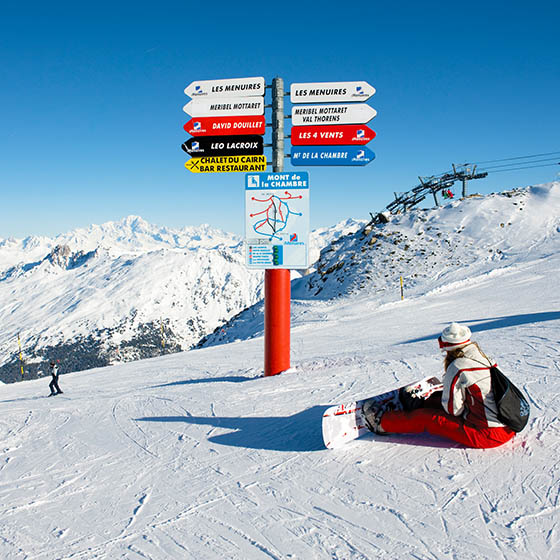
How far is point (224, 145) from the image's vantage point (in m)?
7.73

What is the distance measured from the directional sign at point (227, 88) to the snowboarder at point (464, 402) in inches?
228

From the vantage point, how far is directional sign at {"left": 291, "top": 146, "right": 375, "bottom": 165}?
7406 mm

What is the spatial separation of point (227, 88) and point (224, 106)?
1.07 feet

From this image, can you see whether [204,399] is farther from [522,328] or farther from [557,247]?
[557,247]

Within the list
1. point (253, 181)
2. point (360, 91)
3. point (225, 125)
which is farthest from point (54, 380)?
point (360, 91)

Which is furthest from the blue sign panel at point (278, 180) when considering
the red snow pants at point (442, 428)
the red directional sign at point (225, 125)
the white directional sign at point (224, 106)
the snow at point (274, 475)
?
the red snow pants at point (442, 428)

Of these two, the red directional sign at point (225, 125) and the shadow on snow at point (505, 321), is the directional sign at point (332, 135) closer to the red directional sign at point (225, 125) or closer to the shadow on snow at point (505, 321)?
the red directional sign at point (225, 125)

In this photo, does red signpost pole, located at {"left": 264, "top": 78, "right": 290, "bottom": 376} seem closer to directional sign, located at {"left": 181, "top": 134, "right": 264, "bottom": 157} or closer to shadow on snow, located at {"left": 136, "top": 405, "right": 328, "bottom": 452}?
directional sign, located at {"left": 181, "top": 134, "right": 264, "bottom": 157}

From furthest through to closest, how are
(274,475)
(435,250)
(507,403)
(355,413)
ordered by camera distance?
1. (435,250)
2. (355,413)
3. (274,475)
4. (507,403)

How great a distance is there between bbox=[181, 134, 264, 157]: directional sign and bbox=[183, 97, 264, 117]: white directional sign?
43 cm

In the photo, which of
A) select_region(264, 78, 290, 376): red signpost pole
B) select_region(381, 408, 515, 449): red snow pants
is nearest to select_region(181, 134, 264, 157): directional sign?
select_region(264, 78, 290, 376): red signpost pole

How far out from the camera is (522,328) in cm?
1035

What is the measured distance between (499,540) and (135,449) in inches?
149

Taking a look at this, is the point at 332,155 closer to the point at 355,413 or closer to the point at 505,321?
the point at 355,413
